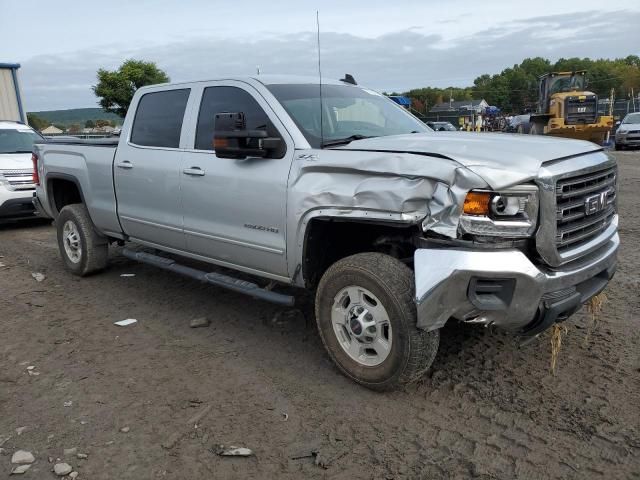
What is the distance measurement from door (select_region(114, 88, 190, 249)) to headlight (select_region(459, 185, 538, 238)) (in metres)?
2.63

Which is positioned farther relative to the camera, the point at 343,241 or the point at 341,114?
the point at 341,114

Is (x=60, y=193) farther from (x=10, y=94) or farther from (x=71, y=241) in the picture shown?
(x=10, y=94)

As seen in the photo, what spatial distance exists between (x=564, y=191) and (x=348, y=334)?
1557mm

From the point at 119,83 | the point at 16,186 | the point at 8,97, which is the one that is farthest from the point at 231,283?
the point at 119,83

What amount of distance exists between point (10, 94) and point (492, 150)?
20535 mm

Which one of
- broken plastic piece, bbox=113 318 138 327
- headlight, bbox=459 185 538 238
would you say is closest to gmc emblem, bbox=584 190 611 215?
headlight, bbox=459 185 538 238

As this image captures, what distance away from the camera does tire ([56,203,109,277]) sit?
609cm

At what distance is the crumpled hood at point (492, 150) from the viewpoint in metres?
2.92

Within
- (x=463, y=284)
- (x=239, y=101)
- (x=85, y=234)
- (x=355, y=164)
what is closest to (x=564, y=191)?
(x=463, y=284)

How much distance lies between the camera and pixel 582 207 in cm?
328

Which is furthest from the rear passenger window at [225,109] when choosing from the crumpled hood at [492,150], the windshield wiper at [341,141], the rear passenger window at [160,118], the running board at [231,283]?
the running board at [231,283]

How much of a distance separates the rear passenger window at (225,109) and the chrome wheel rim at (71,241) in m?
2.50

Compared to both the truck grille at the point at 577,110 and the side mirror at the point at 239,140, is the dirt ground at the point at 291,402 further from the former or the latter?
→ the truck grille at the point at 577,110

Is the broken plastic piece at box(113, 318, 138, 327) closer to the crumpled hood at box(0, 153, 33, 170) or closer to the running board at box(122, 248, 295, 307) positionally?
the running board at box(122, 248, 295, 307)
